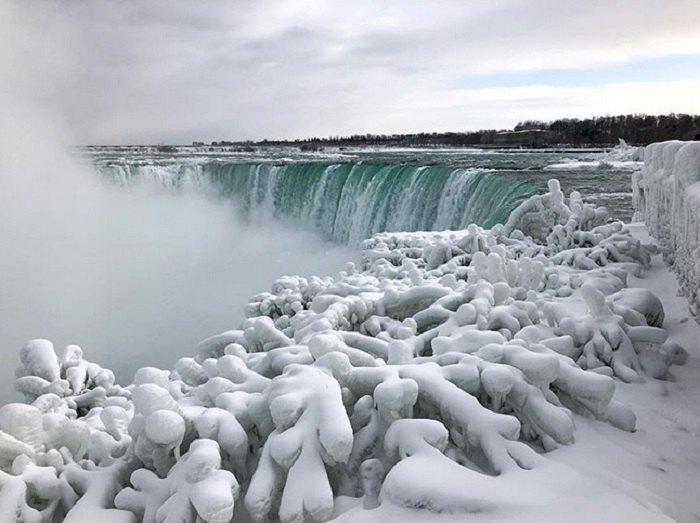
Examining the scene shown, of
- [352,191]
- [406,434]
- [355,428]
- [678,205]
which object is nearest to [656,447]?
[406,434]

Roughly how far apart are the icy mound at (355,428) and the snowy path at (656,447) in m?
0.09

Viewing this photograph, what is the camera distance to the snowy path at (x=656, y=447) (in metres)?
1.95

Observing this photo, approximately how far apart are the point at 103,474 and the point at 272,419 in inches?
29.4

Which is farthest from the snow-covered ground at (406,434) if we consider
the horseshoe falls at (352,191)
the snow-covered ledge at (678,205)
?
the horseshoe falls at (352,191)

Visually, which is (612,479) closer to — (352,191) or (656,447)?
(656,447)

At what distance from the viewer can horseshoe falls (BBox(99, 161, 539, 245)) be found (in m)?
14.0

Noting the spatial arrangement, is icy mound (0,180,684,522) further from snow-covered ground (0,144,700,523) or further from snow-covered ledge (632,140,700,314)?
snow-covered ledge (632,140,700,314)

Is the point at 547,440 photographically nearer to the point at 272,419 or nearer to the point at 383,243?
the point at 272,419

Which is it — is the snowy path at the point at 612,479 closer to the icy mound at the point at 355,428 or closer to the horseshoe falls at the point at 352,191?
the icy mound at the point at 355,428

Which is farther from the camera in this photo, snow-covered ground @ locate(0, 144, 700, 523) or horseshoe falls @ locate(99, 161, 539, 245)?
horseshoe falls @ locate(99, 161, 539, 245)

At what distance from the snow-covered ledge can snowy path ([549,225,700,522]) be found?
2.05 feet

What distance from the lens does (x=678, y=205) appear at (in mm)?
3918

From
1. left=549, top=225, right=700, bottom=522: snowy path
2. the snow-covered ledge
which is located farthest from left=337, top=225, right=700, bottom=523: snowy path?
the snow-covered ledge

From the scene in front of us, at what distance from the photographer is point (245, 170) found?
957 inches
